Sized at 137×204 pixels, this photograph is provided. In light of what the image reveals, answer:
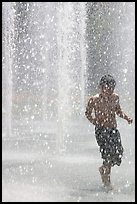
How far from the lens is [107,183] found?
6.14 meters

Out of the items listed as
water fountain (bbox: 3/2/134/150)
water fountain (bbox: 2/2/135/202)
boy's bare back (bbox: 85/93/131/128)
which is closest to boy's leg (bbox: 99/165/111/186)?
water fountain (bbox: 2/2/135/202)

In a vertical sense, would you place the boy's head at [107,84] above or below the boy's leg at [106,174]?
above

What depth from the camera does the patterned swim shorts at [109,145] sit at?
6086 millimetres

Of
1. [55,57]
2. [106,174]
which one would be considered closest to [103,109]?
[106,174]

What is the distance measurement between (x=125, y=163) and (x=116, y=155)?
213cm

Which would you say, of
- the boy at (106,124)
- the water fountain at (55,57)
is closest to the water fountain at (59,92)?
the water fountain at (55,57)

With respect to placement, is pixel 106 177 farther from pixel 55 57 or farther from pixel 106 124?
pixel 55 57

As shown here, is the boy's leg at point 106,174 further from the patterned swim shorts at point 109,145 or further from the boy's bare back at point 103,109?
the boy's bare back at point 103,109

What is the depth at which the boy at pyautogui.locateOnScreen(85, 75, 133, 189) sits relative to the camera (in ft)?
20.0

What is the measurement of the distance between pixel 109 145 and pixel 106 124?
234 mm

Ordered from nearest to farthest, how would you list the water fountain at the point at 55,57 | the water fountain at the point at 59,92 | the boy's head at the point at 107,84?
the boy's head at the point at 107,84, the water fountain at the point at 59,92, the water fountain at the point at 55,57

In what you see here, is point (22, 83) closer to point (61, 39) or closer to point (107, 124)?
point (61, 39)

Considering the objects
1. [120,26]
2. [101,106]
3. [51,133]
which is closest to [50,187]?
[101,106]

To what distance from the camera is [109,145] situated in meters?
6.09
